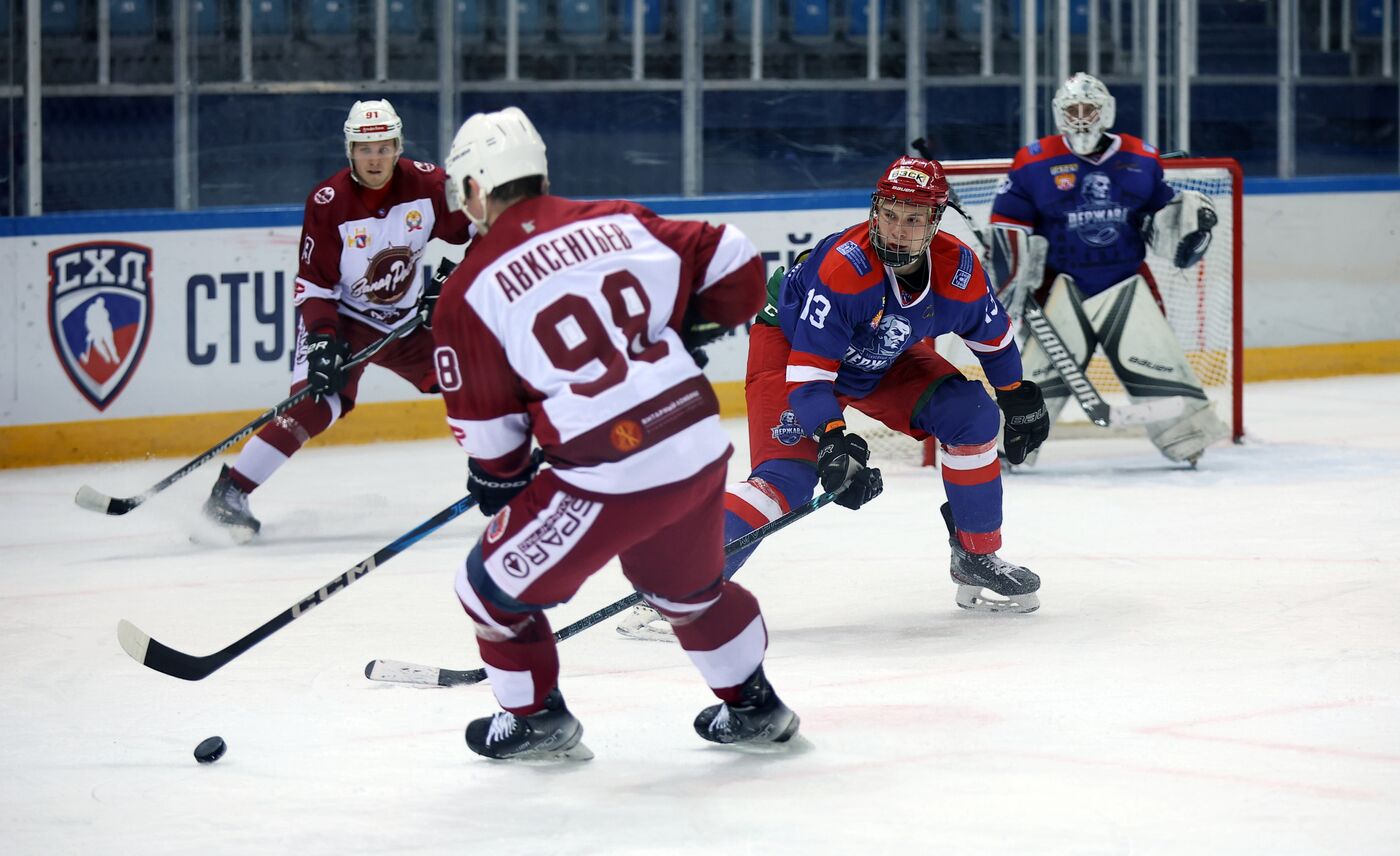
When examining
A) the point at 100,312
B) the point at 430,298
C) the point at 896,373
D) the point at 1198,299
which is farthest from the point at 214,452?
the point at 1198,299

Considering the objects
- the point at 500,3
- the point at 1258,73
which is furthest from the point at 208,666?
the point at 1258,73

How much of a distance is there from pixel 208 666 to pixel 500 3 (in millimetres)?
4986

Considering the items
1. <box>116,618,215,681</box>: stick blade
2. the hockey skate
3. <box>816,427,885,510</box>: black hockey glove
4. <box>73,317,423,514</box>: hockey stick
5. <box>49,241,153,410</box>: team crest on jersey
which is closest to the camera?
<box>116,618,215,681</box>: stick blade

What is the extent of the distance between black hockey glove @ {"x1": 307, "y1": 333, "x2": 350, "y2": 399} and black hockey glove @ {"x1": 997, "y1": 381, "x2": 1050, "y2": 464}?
1766 millimetres

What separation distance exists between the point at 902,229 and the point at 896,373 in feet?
1.24

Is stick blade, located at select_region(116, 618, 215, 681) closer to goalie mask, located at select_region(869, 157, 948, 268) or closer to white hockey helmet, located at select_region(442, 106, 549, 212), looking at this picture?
white hockey helmet, located at select_region(442, 106, 549, 212)

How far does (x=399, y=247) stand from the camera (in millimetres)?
5059

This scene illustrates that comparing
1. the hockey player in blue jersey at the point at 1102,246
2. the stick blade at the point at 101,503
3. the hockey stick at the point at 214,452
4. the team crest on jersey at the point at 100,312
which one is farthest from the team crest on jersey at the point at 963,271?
the team crest on jersey at the point at 100,312

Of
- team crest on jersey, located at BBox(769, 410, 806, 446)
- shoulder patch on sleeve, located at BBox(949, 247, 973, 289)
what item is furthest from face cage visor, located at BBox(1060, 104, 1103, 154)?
team crest on jersey, located at BBox(769, 410, 806, 446)

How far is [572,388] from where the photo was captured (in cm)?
257

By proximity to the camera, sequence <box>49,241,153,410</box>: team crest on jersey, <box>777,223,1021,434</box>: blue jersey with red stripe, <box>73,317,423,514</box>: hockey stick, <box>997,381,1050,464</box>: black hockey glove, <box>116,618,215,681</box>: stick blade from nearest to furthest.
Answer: <box>116,618,215,681</box>: stick blade → <box>777,223,1021,434</box>: blue jersey with red stripe → <box>997,381,1050,464</box>: black hockey glove → <box>73,317,423,514</box>: hockey stick → <box>49,241,153,410</box>: team crest on jersey

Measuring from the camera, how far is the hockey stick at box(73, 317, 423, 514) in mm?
4910

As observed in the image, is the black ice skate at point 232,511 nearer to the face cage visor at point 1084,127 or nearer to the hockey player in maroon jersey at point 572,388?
the hockey player in maroon jersey at point 572,388

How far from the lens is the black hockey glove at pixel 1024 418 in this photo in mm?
3912
